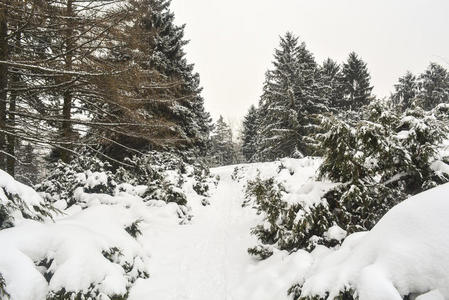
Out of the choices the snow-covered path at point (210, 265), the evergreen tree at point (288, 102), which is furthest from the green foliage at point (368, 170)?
the evergreen tree at point (288, 102)

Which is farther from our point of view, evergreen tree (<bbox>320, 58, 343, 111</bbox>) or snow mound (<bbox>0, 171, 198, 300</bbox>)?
evergreen tree (<bbox>320, 58, 343, 111</bbox>)

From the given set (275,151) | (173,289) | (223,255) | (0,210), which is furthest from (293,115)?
(0,210)

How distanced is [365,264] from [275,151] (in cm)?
2035

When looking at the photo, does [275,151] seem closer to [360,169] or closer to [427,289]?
[360,169]

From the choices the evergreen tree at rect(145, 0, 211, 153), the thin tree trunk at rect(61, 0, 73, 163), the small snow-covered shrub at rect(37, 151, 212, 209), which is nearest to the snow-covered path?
the small snow-covered shrub at rect(37, 151, 212, 209)

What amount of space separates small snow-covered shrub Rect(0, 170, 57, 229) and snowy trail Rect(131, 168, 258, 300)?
1.90m

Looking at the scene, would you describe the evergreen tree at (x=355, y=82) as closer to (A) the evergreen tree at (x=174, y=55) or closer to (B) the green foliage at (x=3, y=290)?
(A) the evergreen tree at (x=174, y=55)

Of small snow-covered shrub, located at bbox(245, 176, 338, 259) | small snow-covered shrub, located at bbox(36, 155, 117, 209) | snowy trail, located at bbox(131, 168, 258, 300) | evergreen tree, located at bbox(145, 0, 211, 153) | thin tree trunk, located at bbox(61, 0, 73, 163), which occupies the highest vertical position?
evergreen tree, located at bbox(145, 0, 211, 153)

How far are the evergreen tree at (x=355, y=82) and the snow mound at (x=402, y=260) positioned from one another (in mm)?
32904

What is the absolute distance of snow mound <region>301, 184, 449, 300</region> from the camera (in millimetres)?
2488

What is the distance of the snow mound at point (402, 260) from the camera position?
8.16ft

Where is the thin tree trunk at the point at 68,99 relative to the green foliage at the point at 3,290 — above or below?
above

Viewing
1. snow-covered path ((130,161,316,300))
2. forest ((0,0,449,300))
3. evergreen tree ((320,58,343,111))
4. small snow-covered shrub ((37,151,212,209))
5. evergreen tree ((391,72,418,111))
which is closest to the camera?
forest ((0,0,449,300))

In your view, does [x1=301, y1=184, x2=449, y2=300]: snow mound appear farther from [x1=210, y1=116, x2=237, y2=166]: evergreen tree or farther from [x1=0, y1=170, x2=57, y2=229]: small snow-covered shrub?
[x1=210, y1=116, x2=237, y2=166]: evergreen tree
